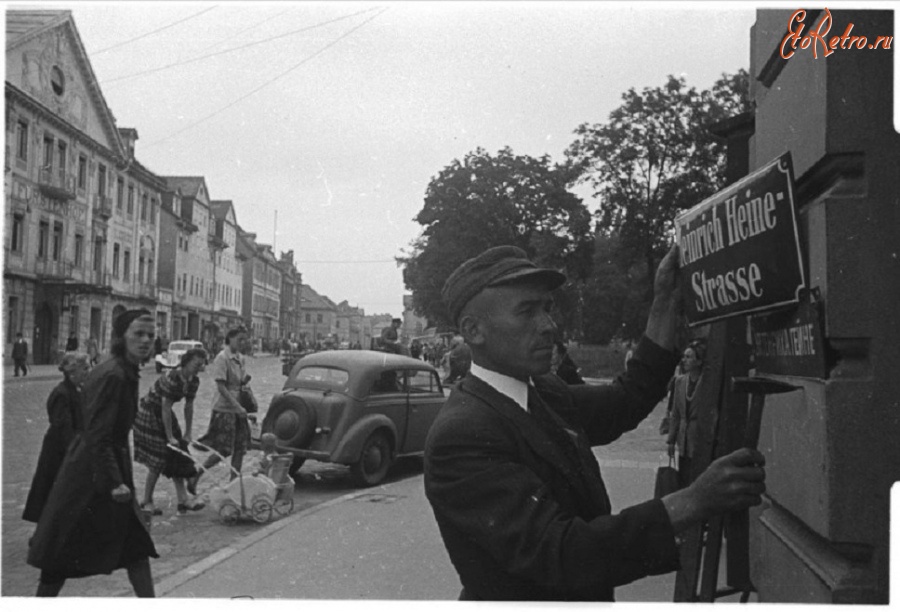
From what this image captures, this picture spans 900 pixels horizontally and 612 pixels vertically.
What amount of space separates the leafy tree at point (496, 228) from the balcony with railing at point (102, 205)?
7.15m

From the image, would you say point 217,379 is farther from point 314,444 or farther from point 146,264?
point 146,264

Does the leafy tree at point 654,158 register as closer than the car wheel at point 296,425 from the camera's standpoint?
Yes

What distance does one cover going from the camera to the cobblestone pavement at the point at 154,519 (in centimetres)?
498

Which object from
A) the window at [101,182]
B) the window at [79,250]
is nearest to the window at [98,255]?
the window at [79,250]

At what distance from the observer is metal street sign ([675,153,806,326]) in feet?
6.00

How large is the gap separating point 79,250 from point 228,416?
13.7 meters

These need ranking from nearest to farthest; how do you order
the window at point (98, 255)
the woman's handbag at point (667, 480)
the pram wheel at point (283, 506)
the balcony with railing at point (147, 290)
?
the woman's handbag at point (667, 480) → the pram wheel at point (283, 506) → the window at point (98, 255) → the balcony with railing at point (147, 290)

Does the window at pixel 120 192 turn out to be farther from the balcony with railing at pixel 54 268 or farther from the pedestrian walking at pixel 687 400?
the pedestrian walking at pixel 687 400

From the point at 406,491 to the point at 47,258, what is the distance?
11.8 m

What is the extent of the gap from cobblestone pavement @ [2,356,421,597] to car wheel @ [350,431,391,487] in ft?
0.76

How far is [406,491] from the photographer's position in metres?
8.02

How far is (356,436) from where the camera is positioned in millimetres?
8680

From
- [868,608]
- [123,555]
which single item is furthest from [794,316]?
[123,555]

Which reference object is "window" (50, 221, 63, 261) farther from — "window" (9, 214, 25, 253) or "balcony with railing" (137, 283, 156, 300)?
"balcony with railing" (137, 283, 156, 300)
